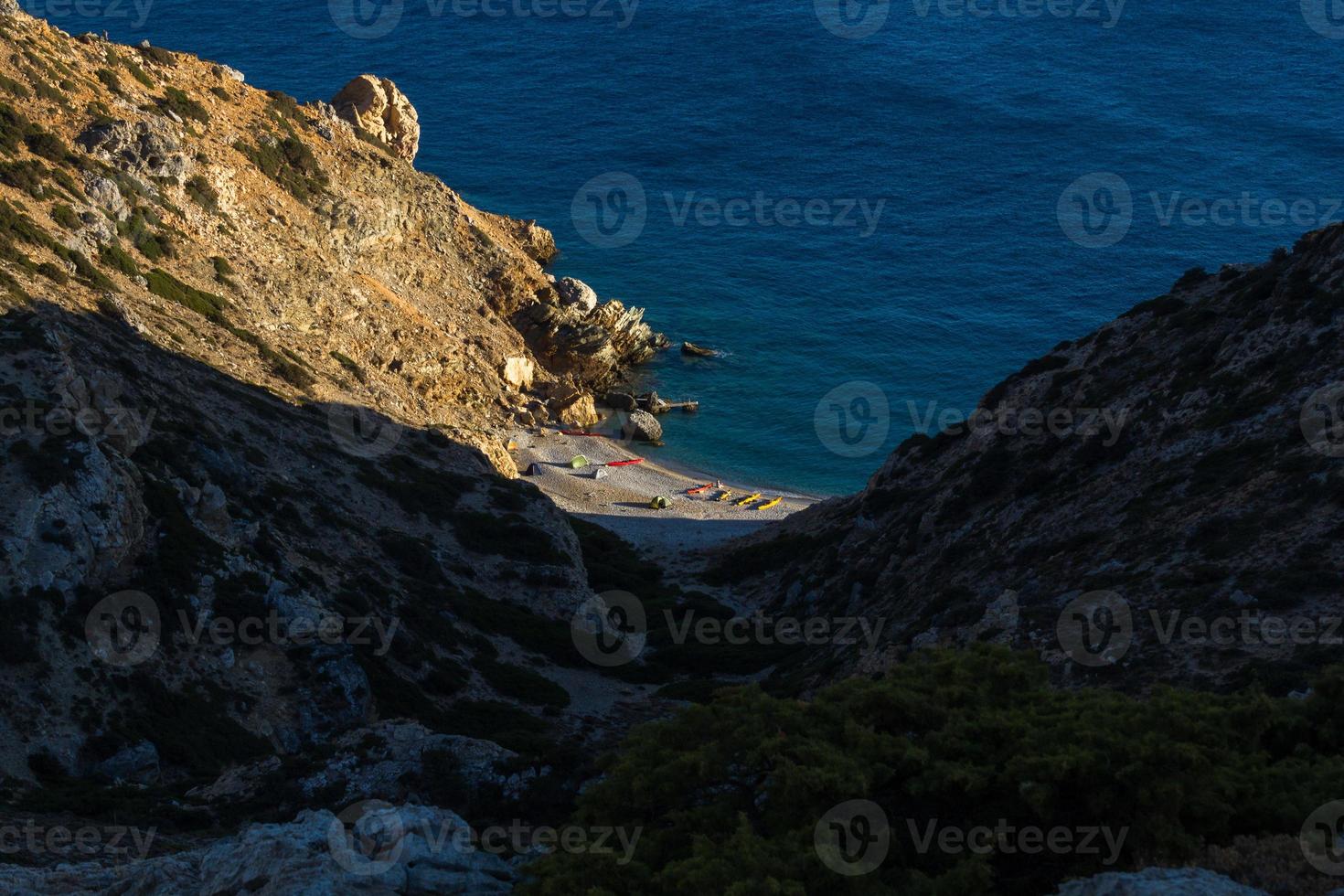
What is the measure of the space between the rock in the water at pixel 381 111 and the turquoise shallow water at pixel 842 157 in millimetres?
19014

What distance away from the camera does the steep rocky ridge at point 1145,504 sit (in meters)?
32.4

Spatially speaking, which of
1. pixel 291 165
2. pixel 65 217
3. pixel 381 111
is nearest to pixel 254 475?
pixel 65 217

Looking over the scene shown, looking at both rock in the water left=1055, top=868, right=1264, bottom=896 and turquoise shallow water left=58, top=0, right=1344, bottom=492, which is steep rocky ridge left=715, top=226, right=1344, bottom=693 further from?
turquoise shallow water left=58, top=0, right=1344, bottom=492

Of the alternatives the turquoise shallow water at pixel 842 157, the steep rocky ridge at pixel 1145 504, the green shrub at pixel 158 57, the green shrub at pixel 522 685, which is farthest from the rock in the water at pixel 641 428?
the green shrub at pixel 522 685

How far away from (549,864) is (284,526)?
106ft

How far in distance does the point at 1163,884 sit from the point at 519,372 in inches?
3307

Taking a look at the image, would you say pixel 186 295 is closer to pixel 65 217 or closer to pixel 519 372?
pixel 65 217

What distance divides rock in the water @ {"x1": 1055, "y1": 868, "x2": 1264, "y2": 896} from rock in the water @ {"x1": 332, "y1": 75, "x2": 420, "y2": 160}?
10664 centimetres

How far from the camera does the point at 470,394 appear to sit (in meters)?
91.4

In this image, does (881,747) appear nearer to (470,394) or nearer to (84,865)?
(84,865)

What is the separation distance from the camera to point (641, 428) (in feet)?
328

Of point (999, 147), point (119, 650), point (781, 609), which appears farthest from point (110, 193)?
point (999, 147)

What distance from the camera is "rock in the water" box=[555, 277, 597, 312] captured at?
356 feet

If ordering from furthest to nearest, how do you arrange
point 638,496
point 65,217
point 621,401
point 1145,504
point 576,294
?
1. point 576,294
2. point 621,401
3. point 638,496
4. point 65,217
5. point 1145,504
